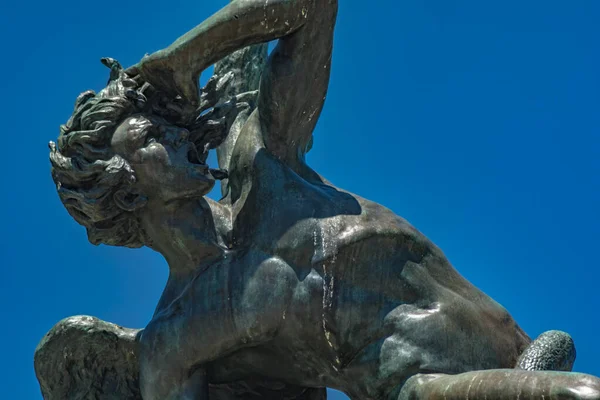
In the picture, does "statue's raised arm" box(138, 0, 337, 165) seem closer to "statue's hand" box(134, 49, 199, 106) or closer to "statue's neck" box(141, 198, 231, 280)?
"statue's hand" box(134, 49, 199, 106)

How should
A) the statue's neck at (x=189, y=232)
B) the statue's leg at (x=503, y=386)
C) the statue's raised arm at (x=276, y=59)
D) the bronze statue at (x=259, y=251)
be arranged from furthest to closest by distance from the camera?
the statue's neck at (x=189, y=232)
the statue's raised arm at (x=276, y=59)
the bronze statue at (x=259, y=251)
the statue's leg at (x=503, y=386)

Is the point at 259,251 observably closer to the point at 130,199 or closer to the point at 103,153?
the point at 130,199

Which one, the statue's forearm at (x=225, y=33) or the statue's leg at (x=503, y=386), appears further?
the statue's forearm at (x=225, y=33)

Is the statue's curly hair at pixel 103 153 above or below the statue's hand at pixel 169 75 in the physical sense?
below

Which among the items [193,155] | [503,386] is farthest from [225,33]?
[503,386]

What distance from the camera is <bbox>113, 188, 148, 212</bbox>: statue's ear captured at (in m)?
7.25

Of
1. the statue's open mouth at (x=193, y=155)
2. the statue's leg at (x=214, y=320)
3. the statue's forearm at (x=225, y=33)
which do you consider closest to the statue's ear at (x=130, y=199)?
the statue's open mouth at (x=193, y=155)

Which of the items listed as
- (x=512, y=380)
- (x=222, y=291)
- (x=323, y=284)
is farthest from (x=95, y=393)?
(x=512, y=380)

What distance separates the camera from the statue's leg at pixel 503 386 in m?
5.84

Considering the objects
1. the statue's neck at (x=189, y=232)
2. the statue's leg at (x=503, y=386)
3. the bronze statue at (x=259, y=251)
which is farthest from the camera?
the statue's neck at (x=189, y=232)

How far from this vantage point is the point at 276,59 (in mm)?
7492

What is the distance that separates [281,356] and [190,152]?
138 cm

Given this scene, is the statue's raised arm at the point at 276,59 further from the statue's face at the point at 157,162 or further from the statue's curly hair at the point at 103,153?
the statue's face at the point at 157,162

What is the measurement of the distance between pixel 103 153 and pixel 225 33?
41.0 inches
